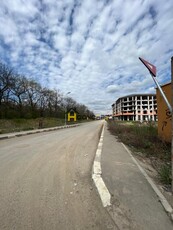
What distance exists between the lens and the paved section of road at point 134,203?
111 inches

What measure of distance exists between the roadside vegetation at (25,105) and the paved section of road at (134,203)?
79.3 feet

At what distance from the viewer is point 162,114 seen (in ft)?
34.0

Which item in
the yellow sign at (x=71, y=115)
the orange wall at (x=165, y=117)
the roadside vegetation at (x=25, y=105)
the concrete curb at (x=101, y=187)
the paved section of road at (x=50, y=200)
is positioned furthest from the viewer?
the yellow sign at (x=71, y=115)

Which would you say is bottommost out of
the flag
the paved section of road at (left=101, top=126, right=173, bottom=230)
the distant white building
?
the paved section of road at (left=101, top=126, right=173, bottom=230)

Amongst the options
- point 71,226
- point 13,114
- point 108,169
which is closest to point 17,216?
point 71,226

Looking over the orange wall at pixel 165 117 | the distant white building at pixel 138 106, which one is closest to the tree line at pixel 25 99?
the orange wall at pixel 165 117

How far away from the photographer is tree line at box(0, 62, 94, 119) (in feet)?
128

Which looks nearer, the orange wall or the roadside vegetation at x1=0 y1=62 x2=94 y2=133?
the orange wall

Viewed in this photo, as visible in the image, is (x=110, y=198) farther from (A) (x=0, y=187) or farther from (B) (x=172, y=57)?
(B) (x=172, y=57)

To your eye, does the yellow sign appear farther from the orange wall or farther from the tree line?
the orange wall

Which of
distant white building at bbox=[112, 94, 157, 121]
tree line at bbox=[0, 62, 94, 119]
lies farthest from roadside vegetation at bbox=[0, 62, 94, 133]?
distant white building at bbox=[112, 94, 157, 121]

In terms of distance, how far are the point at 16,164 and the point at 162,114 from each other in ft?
26.2

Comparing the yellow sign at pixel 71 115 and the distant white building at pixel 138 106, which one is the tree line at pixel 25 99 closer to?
the yellow sign at pixel 71 115

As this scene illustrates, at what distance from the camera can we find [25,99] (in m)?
48.9
